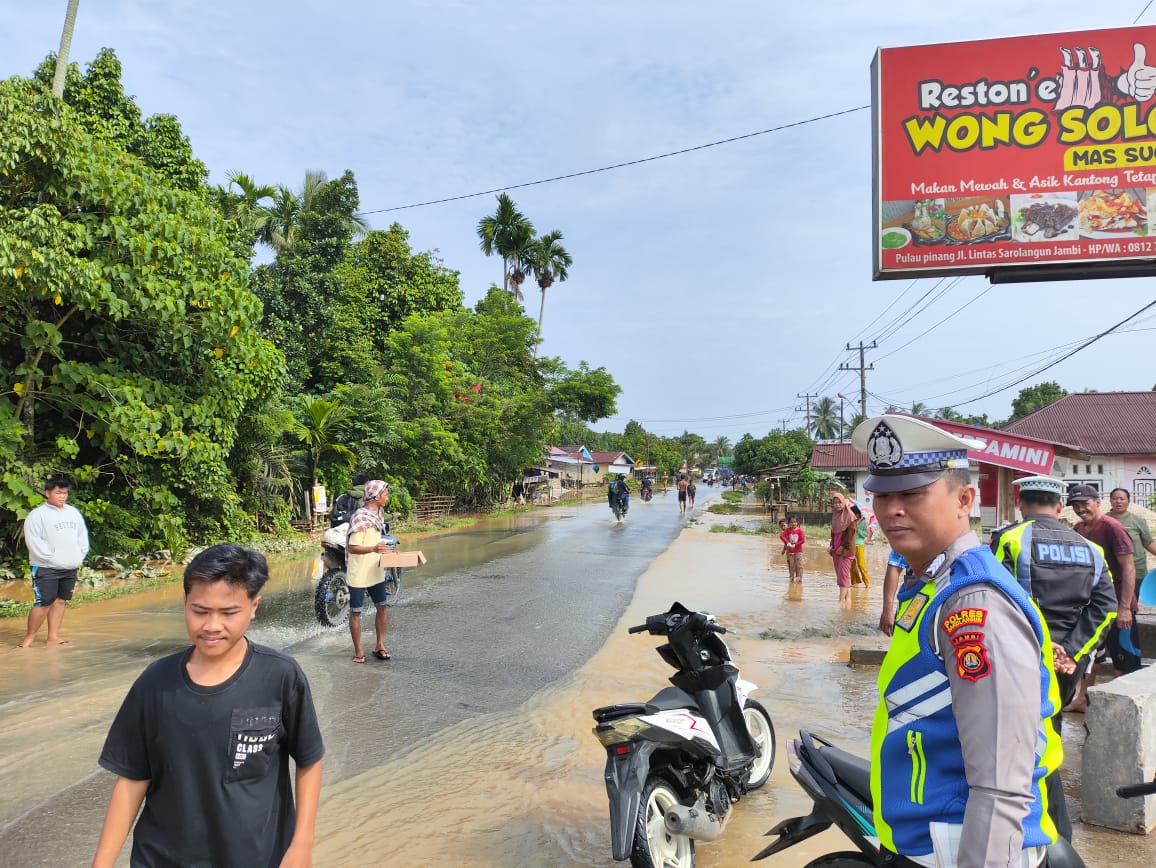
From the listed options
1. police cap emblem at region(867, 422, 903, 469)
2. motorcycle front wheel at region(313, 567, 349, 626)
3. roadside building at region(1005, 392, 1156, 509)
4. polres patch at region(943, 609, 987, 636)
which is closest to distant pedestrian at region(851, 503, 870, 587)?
motorcycle front wheel at region(313, 567, 349, 626)

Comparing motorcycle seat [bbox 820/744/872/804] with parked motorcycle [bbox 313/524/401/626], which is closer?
motorcycle seat [bbox 820/744/872/804]

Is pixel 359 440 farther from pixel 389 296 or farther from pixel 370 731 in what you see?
pixel 370 731

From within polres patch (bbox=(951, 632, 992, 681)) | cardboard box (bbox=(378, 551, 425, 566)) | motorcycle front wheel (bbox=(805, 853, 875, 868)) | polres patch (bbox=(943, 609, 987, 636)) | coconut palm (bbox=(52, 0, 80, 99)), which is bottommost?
motorcycle front wheel (bbox=(805, 853, 875, 868))

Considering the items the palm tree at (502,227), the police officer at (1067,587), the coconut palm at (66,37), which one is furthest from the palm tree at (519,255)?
the police officer at (1067,587)

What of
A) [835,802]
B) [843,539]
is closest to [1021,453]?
[843,539]

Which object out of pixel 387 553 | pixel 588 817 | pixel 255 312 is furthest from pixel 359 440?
pixel 588 817

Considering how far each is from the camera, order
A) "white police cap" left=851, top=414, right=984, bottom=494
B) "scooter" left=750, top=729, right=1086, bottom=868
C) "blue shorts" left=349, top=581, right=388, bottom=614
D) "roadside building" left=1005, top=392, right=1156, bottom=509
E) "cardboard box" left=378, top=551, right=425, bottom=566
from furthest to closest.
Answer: "roadside building" left=1005, top=392, right=1156, bottom=509 < "cardboard box" left=378, top=551, right=425, bottom=566 < "blue shorts" left=349, top=581, right=388, bottom=614 < "scooter" left=750, top=729, right=1086, bottom=868 < "white police cap" left=851, top=414, right=984, bottom=494

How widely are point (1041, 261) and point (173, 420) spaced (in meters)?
11.5

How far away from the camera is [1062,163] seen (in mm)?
9109

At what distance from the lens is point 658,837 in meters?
3.41

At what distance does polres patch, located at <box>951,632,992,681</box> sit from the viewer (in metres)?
1.57

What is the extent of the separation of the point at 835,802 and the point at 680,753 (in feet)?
4.95

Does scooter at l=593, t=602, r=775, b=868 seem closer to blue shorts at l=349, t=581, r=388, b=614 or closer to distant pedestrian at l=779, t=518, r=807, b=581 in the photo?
blue shorts at l=349, t=581, r=388, b=614

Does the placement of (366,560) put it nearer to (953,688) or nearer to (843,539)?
(953,688)
